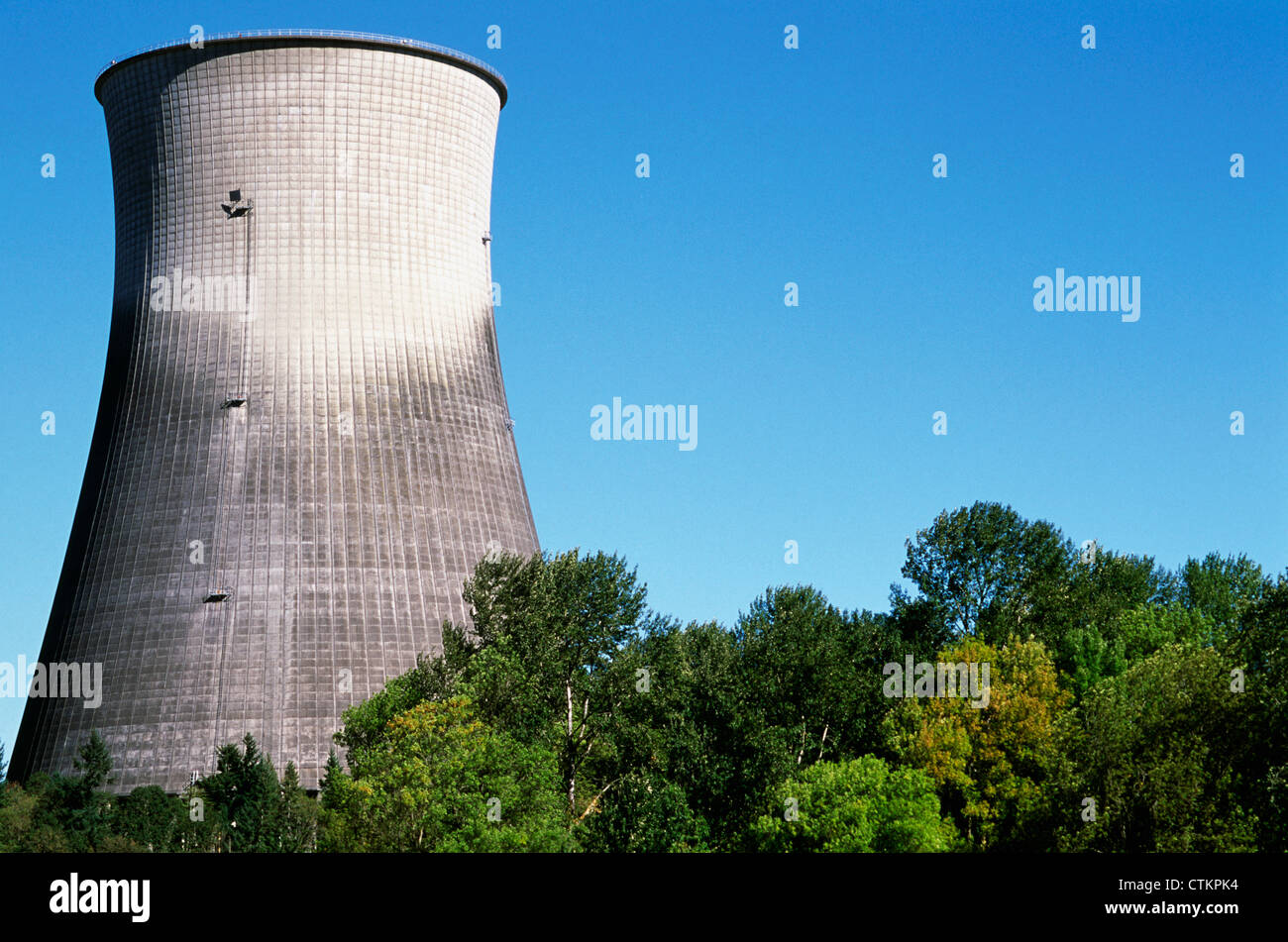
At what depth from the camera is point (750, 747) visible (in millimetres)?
39781

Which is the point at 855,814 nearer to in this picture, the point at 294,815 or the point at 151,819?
the point at 294,815

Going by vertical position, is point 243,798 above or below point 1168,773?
below

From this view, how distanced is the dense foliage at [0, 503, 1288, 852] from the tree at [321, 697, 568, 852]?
0.22 feet

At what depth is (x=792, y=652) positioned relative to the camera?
4497 centimetres

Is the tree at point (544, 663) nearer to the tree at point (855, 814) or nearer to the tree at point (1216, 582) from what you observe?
the tree at point (855, 814)

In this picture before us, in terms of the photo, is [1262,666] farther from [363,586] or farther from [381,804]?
[363,586]

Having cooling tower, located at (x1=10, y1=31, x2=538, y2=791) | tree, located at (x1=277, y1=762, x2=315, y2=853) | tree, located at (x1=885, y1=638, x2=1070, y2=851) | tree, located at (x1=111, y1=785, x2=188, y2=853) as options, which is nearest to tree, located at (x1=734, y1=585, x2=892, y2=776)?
tree, located at (x1=885, y1=638, x2=1070, y2=851)

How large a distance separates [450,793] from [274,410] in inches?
708

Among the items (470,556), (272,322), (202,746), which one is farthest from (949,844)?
(272,322)

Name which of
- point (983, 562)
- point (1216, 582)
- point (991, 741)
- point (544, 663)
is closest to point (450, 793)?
point (544, 663)

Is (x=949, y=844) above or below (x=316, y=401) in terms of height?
below

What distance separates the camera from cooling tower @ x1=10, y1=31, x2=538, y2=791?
147ft
